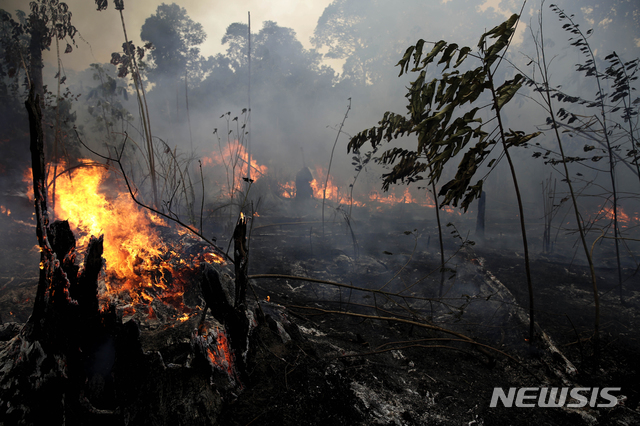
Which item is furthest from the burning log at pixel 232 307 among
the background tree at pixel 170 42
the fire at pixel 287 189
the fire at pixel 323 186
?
the background tree at pixel 170 42

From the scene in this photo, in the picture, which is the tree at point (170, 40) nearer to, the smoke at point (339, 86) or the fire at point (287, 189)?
the smoke at point (339, 86)

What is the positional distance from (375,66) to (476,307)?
20.0 m

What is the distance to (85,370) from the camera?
53.9 inches

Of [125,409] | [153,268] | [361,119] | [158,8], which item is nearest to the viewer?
[125,409]

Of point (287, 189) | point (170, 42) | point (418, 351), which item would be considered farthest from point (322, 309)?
point (170, 42)

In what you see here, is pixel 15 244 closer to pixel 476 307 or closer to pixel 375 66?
pixel 476 307

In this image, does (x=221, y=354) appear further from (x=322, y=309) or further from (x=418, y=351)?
(x=418, y=351)

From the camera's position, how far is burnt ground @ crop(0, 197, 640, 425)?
156cm

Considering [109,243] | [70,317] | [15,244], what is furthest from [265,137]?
[70,317]

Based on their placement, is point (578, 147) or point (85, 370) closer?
point (85, 370)

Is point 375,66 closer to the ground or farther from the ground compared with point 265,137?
farther from the ground

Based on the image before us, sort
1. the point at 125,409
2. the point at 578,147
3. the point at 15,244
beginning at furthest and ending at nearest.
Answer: the point at 578,147 < the point at 15,244 < the point at 125,409

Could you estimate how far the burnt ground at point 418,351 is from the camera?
1558 mm

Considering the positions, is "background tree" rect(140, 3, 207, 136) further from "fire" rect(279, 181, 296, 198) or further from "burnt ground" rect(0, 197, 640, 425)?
"burnt ground" rect(0, 197, 640, 425)
